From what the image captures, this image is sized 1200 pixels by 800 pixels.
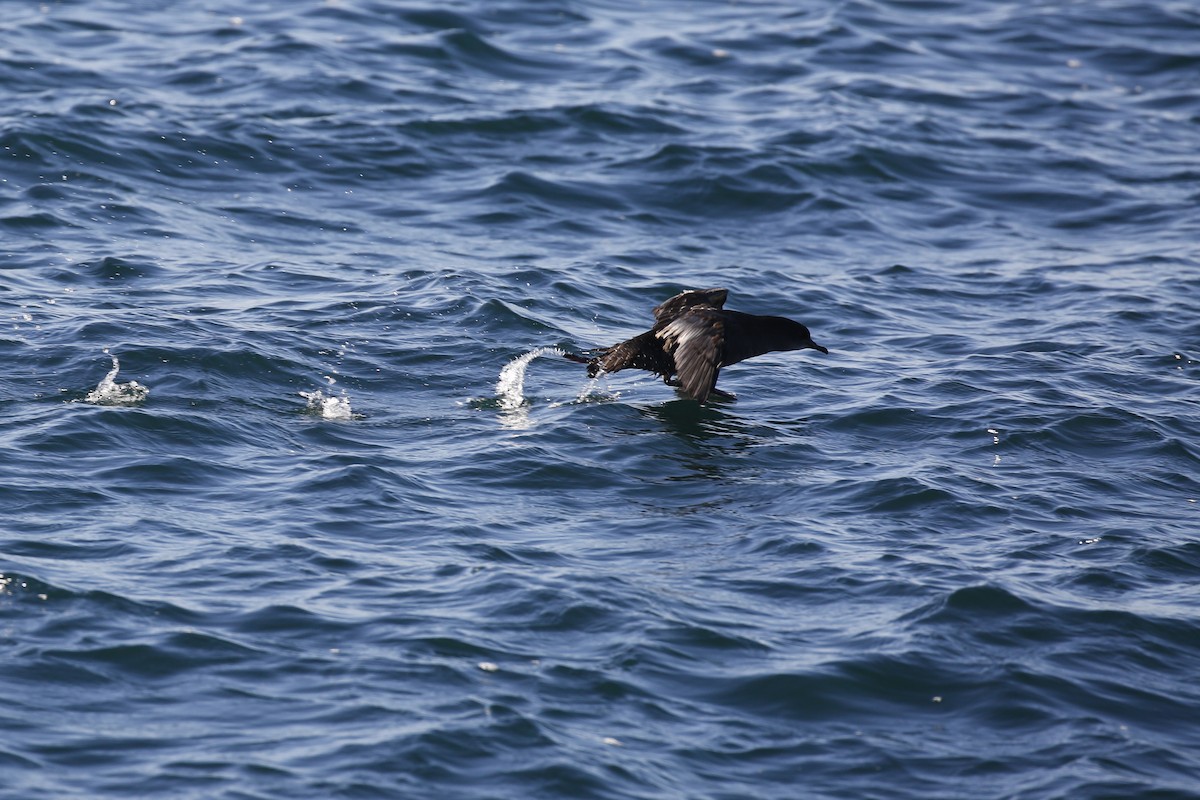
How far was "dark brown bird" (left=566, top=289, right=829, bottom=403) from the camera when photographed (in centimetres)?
969

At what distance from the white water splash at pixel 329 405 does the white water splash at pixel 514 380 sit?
1.03 meters

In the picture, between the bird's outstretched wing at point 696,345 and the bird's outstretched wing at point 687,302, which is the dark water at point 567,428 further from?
the bird's outstretched wing at point 687,302

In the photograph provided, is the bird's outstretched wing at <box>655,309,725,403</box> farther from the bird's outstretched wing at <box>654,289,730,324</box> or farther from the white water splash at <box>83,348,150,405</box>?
the white water splash at <box>83,348,150,405</box>

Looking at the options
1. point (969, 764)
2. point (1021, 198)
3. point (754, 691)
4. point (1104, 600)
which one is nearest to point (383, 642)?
point (754, 691)

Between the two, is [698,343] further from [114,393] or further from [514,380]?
[114,393]

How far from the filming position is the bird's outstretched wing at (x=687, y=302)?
10312mm

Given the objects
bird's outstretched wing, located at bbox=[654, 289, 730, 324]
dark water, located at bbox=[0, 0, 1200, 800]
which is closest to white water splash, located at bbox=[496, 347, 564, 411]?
dark water, located at bbox=[0, 0, 1200, 800]

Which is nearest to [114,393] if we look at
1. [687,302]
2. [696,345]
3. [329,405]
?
[329,405]

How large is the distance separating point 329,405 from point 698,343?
2.44 metres

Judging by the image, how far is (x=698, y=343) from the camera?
981cm

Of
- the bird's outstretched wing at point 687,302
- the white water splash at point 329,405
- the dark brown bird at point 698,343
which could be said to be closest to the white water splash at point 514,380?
the dark brown bird at point 698,343

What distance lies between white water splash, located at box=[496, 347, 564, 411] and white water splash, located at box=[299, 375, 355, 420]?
1.03 metres

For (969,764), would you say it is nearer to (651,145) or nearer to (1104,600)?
(1104,600)

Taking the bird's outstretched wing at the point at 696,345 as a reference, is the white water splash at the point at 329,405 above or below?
below
